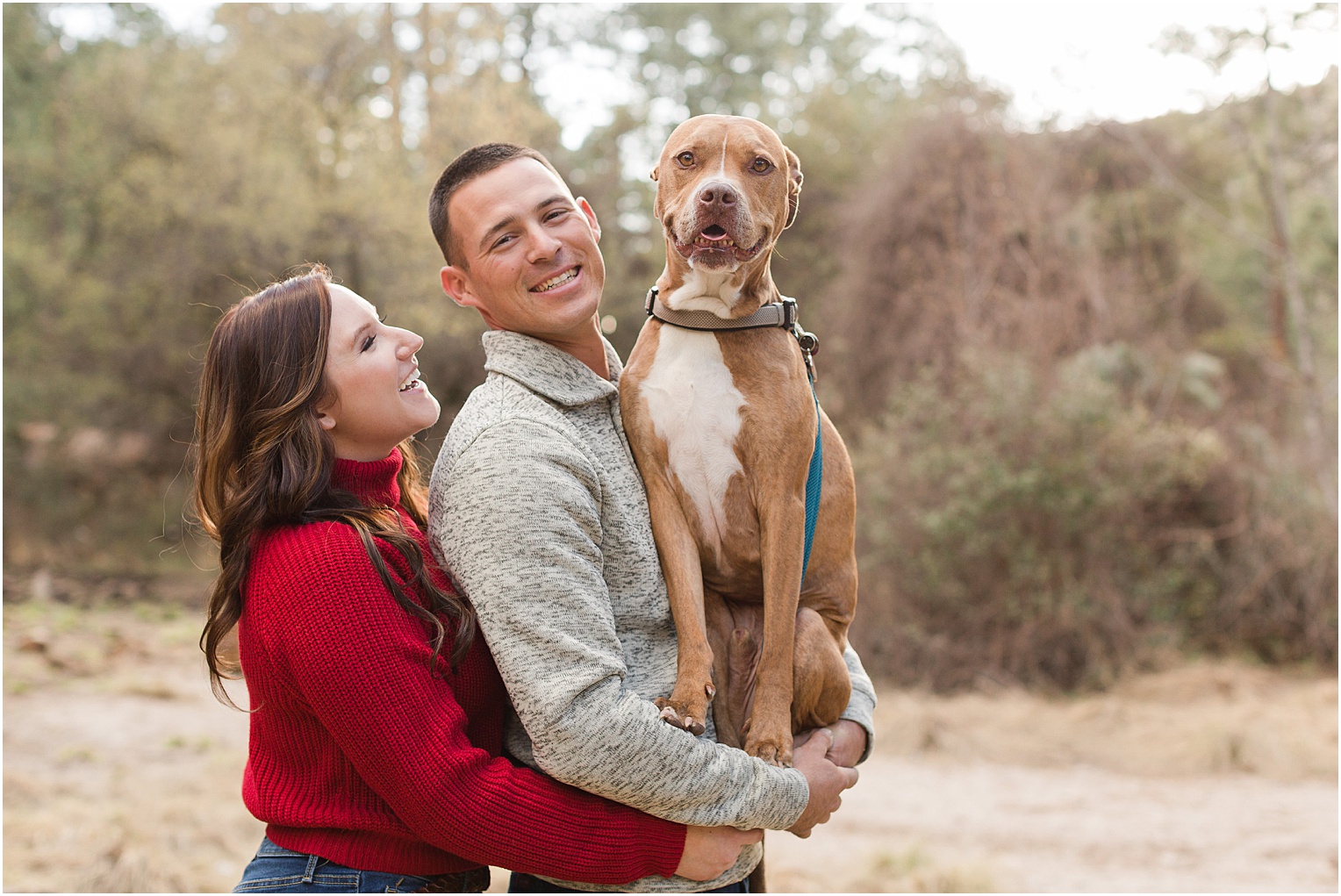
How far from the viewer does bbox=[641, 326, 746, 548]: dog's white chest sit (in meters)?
2.42

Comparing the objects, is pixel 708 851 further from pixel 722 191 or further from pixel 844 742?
pixel 722 191

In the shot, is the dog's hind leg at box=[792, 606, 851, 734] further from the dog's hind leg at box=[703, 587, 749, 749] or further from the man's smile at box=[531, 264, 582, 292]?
the man's smile at box=[531, 264, 582, 292]

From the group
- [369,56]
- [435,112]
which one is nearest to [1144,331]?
[435,112]

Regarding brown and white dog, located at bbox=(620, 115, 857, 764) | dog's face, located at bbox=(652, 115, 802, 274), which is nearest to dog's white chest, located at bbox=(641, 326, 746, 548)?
brown and white dog, located at bbox=(620, 115, 857, 764)

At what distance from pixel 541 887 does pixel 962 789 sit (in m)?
6.19

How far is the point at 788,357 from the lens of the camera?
2.52 m

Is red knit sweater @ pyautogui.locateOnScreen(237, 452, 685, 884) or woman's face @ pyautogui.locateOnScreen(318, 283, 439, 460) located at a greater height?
woman's face @ pyautogui.locateOnScreen(318, 283, 439, 460)

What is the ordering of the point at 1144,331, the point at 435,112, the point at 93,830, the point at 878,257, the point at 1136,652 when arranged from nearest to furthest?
1. the point at 93,830
2. the point at 1136,652
3. the point at 1144,331
4. the point at 878,257
5. the point at 435,112

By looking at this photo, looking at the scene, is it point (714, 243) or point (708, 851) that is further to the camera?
point (714, 243)

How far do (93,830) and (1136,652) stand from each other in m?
8.17

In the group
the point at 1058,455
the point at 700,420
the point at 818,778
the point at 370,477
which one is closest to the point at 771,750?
the point at 818,778

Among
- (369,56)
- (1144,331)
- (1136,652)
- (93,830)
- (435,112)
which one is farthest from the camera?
(369,56)

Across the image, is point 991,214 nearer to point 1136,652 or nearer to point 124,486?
point 1136,652

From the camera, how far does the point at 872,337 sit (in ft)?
→ 39.4
